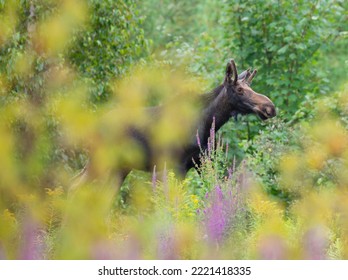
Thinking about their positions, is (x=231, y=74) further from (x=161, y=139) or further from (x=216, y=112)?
(x=161, y=139)

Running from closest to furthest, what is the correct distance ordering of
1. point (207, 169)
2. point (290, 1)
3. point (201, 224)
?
point (201, 224)
point (207, 169)
point (290, 1)

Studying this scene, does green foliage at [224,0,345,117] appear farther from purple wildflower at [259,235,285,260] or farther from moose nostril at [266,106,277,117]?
purple wildflower at [259,235,285,260]

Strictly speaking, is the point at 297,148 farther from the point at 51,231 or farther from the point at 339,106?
the point at 51,231

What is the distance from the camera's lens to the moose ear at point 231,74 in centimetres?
957

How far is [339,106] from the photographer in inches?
430

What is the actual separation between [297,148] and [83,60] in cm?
325

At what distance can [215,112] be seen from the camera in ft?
32.4

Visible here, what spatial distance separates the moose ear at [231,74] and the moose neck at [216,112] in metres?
0.15

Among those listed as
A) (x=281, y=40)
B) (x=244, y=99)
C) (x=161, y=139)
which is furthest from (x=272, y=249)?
(x=281, y=40)

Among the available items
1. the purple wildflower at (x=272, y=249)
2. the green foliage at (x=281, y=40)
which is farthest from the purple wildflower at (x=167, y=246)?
the green foliage at (x=281, y=40)

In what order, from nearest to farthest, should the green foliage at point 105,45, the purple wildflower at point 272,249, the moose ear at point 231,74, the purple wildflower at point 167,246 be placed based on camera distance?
the purple wildflower at point 272,249
the purple wildflower at point 167,246
the moose ear at point 231,74
the green foliage at point 105,45

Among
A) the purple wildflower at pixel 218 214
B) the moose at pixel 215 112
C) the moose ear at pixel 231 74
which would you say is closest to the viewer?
the purple wildflower at pixel 218 214

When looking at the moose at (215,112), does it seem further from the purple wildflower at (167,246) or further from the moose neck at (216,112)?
the purple wildflower at (167,246)
